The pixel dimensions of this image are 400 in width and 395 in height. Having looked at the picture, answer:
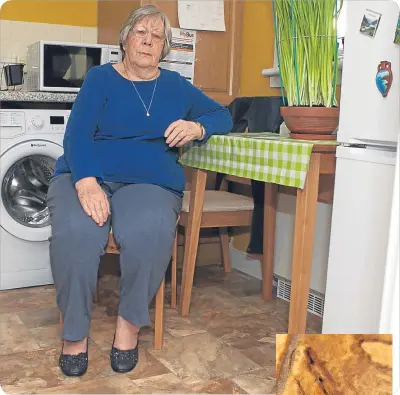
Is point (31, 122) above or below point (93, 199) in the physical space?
above

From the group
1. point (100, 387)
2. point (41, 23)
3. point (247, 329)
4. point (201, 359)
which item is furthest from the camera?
point (41, 23)

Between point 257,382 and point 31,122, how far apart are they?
5.07ft

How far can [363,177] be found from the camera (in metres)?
1.66

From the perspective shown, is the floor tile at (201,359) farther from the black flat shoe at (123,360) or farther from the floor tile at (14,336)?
the floor tile at (14,336)

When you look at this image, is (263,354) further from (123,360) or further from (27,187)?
(27,187)

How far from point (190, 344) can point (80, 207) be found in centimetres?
64

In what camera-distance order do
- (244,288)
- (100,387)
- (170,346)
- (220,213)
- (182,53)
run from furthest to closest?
(182,53) < (244,288) < (220,213) < (170,346) < (100,387)

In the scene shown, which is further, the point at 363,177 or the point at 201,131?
the point at 201,131

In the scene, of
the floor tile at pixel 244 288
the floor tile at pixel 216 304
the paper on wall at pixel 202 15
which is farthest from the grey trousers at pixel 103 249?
the paper on wall at pixel 202 15

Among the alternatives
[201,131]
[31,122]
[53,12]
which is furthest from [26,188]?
[201,131]

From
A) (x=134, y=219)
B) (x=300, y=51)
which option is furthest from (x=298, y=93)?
(x=134, y=219)

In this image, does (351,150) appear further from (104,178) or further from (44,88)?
(44,88)

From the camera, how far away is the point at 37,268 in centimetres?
286

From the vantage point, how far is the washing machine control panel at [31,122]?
268cm
